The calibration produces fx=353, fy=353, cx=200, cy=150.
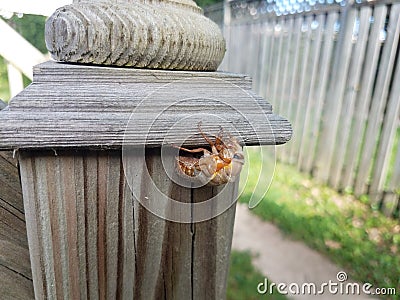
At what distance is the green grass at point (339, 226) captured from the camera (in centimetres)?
173

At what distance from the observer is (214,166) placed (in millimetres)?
456

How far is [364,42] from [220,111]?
7.93 feet

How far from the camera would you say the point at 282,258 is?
6.58 ft

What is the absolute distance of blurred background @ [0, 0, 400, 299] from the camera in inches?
74.9

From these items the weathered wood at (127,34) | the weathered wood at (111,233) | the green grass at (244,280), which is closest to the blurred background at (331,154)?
the green grass at (244,280)

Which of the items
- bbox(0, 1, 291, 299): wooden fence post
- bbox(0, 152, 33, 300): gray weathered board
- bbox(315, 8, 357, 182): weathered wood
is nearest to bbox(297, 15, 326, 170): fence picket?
bbox(315, 8, 357, 182): weathered wood

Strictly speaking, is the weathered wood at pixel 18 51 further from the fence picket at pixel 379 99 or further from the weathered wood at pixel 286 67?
the weathered wood at pixel 286 67

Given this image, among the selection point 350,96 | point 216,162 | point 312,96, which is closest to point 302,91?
point 312,96

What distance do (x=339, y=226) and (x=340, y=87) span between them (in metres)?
A: 1.09

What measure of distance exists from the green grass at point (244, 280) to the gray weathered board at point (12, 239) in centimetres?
129

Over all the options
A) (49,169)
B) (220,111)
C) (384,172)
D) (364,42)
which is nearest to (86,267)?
(49,169)

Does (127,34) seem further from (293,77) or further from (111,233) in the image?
(293,77)

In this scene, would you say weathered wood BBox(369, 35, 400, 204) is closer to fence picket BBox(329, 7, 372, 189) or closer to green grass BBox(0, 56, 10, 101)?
fence picket BBox(329, 7, 372, 189)

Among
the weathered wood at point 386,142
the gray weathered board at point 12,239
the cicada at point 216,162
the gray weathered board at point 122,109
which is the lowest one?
the weathered wood at point 386,142
